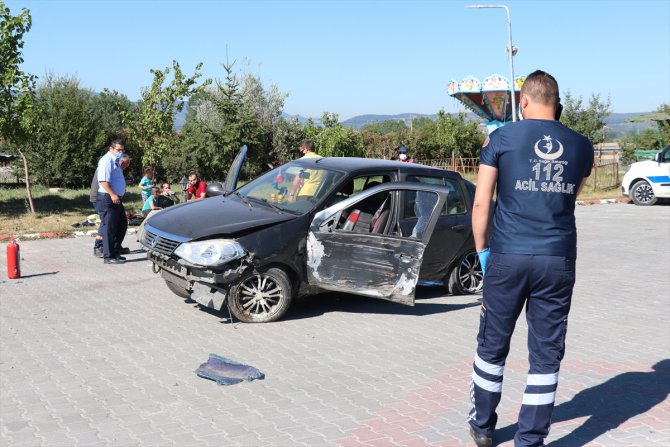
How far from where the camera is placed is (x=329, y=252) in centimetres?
784

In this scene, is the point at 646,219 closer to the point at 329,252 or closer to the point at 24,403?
the point at 329,252

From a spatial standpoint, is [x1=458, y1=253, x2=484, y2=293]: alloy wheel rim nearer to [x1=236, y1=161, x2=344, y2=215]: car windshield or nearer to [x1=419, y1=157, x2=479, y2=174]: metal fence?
[x1=236, y1=161, x2=344, y2=215]: car windshield

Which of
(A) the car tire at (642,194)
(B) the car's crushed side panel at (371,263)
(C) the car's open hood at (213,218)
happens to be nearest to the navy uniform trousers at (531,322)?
(B) the car's crushed side panel at (371,263)

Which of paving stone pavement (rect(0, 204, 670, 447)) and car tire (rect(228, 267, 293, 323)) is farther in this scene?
car tire (rect(228, 267, 293, 323))

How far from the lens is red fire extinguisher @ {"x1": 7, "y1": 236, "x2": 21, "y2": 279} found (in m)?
10.2

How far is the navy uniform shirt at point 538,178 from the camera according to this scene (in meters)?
4.15

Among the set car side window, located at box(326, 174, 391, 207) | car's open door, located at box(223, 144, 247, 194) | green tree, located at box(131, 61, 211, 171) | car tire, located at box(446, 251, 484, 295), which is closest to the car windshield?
car side window, located at box(326, 174, 391, 207)

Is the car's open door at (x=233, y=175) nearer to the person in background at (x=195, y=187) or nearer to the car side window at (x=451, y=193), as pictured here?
the car side window at (x=451, y=193)

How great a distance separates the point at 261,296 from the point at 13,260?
4427 millimetres

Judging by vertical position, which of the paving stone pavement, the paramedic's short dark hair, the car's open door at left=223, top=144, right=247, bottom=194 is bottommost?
the paving stone pavement

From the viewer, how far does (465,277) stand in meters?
9.36

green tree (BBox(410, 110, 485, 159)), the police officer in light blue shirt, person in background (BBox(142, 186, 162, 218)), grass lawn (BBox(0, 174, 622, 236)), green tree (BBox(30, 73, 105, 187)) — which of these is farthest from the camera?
green tree (BBox(410, 110, 485, 159))

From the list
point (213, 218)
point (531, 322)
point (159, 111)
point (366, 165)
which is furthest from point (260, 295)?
point (159, 111)

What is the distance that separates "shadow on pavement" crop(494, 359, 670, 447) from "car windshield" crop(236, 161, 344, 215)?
3626mm
